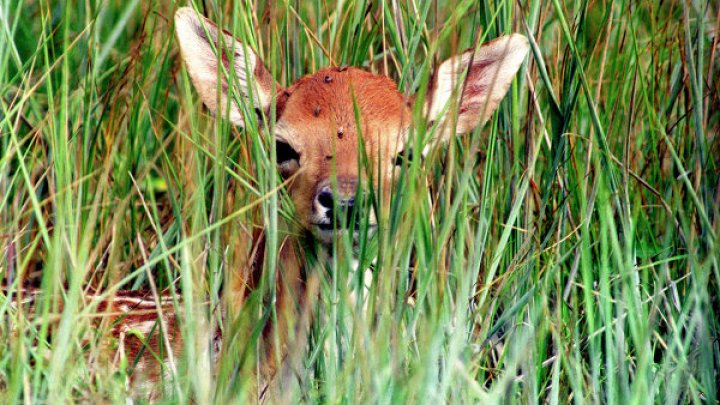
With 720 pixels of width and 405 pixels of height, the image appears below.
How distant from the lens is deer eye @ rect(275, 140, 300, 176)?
3.30 metres

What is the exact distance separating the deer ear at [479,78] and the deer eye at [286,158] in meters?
0.42

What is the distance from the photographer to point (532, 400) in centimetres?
252

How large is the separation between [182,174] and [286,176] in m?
0.67

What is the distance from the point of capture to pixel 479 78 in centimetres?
342

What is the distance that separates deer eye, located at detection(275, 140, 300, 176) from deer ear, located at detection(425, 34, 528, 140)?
422 millimetres

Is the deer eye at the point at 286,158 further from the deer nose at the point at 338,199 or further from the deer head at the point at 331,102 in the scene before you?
the deer nose at the point at 338,199

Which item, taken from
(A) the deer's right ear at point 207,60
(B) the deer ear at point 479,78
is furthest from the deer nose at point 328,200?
(A) the deer's right ear at point 207,60

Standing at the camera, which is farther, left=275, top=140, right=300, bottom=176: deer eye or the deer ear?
left=275, top=140, right=300, bottom=176: deer eye

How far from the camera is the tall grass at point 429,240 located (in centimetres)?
247

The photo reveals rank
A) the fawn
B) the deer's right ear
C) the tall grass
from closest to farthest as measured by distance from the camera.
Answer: the tall grass
the fawn
the deer's right ear

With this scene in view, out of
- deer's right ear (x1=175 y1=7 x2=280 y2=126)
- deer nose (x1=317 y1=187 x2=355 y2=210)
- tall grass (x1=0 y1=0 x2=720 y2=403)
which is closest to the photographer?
tall grass (x1=0 y1=0 x2=720 y2=403)

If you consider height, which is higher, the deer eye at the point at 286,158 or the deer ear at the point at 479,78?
the deer ear at the point at 479,78

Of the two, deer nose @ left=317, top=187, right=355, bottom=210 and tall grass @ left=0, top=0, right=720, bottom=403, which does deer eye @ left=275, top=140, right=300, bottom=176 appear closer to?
tall grass @ left=0, top=0, right=720, bottom=403

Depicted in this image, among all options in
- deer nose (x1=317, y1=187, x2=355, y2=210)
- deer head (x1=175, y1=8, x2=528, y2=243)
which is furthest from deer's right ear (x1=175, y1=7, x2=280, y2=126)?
deer nose (x1=317, y1=187, x2=355, y2=210)
